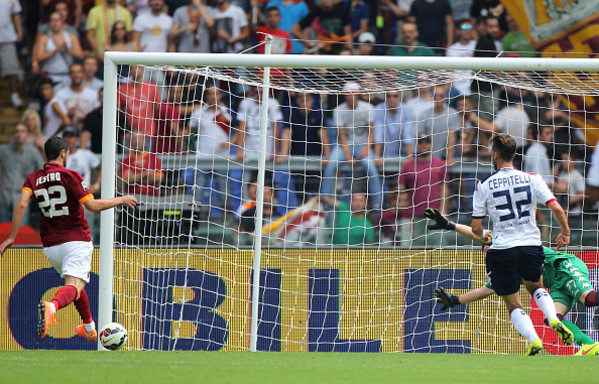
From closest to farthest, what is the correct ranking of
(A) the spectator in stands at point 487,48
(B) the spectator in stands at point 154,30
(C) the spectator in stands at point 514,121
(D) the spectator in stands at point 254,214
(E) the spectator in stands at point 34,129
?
(D) the spectator in stands at point 254,214 → (C) the spectator in stands at point 514,121 → (A) the spectator in stands at point 487,48 → (E) the spectator in stands at point 34,129 → (B) the spectator in stands at point 154,30

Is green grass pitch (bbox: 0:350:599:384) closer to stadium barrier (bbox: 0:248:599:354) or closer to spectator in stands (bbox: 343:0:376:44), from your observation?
stadium barrier (bbox: 0:248:599:354)

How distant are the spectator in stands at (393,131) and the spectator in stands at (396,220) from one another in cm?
62

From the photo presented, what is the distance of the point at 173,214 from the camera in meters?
9.84

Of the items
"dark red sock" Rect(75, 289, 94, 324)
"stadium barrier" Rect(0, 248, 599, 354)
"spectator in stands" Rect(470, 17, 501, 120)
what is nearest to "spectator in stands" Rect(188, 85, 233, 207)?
"stadium barrier" Rect(0, 248, 599, 354)

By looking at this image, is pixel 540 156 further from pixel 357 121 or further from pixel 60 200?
pixel 60 200

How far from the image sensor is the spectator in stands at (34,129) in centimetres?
1235

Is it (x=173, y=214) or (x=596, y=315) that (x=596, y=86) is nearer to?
(x=596, y=315)

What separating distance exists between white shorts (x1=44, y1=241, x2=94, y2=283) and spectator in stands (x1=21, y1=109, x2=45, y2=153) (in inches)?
202


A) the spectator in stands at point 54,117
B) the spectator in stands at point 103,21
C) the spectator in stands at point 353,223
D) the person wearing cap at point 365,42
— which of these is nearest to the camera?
the spectator in stands at point 353,223

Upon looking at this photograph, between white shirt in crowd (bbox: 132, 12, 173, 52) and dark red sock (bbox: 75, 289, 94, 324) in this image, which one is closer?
dark red sock (bbox: 75, 289, 94, 324)

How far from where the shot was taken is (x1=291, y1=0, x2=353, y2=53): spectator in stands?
516 inches

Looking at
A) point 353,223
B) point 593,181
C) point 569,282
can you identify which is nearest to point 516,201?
point 569,282

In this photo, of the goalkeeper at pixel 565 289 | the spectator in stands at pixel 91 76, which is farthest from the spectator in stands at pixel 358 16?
the goalkeeper at pixel 565 289

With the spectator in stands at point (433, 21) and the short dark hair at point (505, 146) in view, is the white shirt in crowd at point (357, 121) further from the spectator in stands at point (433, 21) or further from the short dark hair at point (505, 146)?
the short dark hair at point (505, 146)
